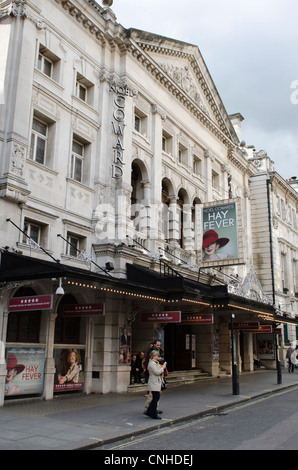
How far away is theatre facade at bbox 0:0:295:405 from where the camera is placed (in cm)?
1448

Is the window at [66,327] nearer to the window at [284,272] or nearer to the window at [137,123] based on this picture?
the window at [137,123]

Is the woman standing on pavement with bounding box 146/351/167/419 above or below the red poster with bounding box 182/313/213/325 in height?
below

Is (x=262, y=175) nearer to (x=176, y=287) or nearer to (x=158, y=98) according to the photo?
(x=158, y=98)

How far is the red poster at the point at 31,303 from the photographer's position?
488 inches

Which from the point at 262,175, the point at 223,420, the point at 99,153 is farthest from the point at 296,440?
the point at 262,175

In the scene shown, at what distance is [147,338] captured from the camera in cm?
1988

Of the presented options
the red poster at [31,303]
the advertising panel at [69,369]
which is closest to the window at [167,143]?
the advertising panel at [69,369]

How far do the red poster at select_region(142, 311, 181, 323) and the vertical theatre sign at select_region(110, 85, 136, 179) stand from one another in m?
6.02

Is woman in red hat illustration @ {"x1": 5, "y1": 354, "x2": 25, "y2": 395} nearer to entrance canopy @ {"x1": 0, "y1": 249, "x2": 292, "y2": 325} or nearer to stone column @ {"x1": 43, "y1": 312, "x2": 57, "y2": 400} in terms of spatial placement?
stone column @ {"x1": 43, "y1": 312, "x2": 57, "y2": 400}

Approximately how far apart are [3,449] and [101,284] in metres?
6.79

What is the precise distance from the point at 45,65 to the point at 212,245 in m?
11.2

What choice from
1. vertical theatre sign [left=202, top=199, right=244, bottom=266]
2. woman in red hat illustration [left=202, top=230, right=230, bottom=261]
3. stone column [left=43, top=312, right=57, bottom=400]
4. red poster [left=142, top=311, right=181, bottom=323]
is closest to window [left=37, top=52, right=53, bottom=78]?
stone column [left=43, top=312, right=57, bottom=400]

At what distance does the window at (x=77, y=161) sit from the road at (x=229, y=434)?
1057 cm

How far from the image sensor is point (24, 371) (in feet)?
46.2
